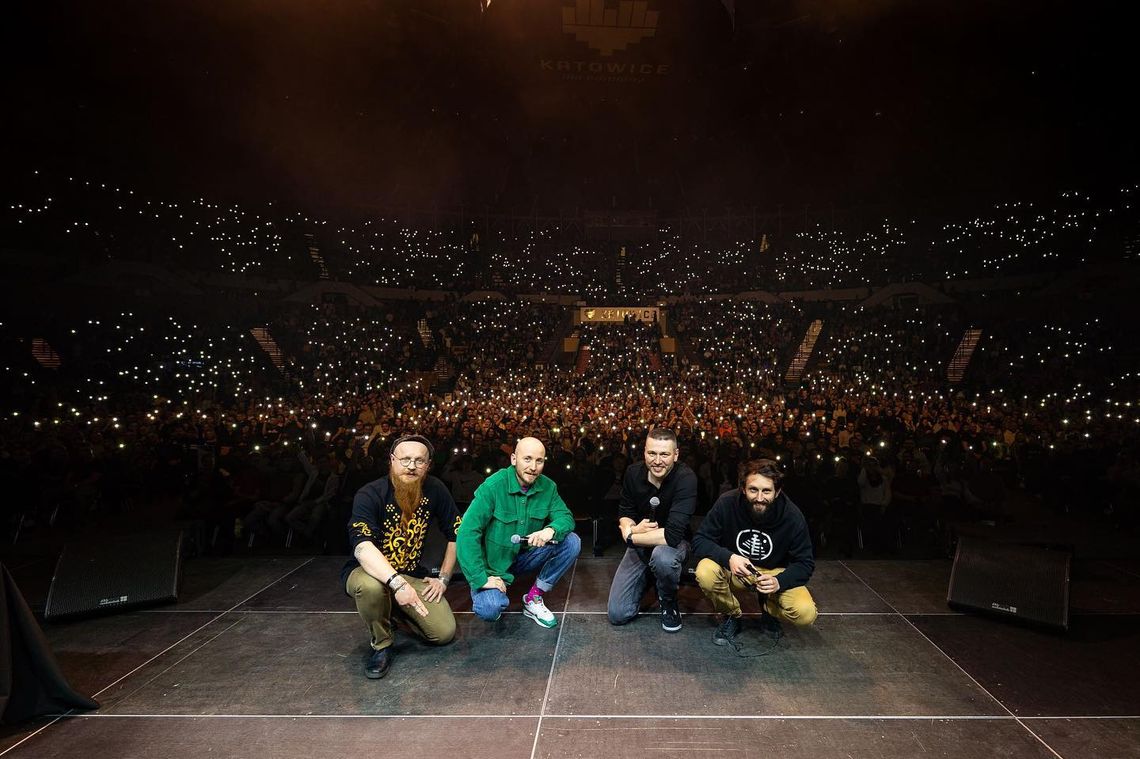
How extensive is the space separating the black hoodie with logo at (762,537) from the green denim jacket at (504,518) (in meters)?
1.12

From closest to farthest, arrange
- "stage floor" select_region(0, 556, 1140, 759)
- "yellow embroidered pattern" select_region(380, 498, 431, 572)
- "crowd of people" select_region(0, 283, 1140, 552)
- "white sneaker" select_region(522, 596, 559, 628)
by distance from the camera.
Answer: "stage floor" select_region(0, 556, 1140, 759) < "yellow embroidered pattern" select_region(380, 498, 431, 572) < "white sneaker" select_region(522, 596, 559, 628) < "crowd of people" select_region(0, 283, 1140, 552)

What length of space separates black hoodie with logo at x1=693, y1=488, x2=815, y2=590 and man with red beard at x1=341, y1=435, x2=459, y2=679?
197 centimetres

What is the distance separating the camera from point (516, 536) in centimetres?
412

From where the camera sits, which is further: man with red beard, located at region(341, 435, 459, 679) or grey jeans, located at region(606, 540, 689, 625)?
grey jeans, located at region(606, 540, 689, 625)

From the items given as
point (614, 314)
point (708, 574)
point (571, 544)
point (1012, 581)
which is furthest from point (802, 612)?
point (614, 314)

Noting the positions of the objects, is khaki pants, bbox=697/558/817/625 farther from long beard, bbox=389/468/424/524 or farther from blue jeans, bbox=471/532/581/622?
long beard, bbox=389/468/424/524

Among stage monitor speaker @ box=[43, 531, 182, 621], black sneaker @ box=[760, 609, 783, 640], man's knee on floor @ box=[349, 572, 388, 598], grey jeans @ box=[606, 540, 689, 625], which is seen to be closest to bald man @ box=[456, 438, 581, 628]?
grey jeans @ box=[606, 540, 689, 625]

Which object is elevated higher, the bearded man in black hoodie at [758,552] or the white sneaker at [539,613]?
the bearded man in black hoodie at [758,552]

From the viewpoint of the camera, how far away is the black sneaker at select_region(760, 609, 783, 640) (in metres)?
4.09

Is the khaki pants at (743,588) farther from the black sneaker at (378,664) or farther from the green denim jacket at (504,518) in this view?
the black sneaker at (378,664)

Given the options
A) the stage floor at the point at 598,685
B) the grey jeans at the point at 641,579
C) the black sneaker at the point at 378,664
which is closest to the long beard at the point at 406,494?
the black sneaker at the point at 378,664

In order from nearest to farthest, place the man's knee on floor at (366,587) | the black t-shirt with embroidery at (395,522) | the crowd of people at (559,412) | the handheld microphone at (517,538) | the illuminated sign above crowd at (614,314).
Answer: the man's knee on floor at (366,587)
the black t-shirt with embroidery at (395,522)
the handheld microphone at (517,538)
the crowd of people at (559,412)
the illuminated sign above crowd at (614,314)

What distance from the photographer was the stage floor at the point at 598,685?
286 centimetres

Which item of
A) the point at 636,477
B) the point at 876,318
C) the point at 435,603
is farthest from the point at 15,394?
the point at 876,318
